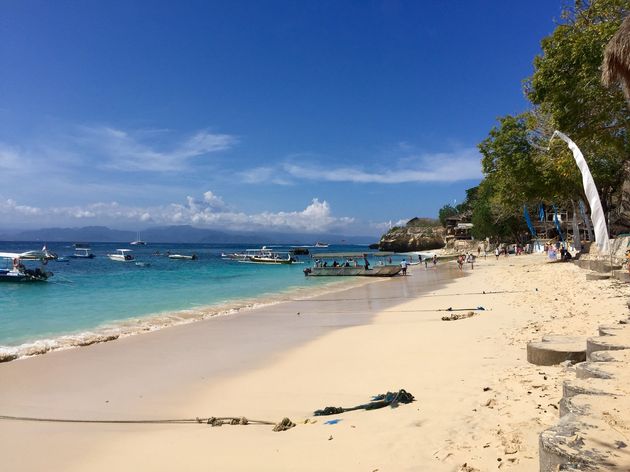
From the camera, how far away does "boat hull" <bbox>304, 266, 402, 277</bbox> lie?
36812 millimetres

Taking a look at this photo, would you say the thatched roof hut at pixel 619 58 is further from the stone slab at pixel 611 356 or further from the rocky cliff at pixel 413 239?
the rocky cliff at pixel 413 239

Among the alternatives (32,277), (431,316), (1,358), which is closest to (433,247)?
(32,277)

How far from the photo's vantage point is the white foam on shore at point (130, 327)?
11.5 metres

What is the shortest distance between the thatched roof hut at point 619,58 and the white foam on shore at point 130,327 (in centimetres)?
1352

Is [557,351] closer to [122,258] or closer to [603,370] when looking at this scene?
[603,370]

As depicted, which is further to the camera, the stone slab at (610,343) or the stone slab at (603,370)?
the stone slab at (610,343)

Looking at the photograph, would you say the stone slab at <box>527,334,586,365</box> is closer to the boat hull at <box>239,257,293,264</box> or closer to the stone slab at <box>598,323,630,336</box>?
the stone slab at <box>598,323,630,336</box>

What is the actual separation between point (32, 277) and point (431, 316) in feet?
108

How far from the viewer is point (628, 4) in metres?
12.8

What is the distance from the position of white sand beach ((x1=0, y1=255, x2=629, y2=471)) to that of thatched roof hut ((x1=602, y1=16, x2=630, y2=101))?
464cm

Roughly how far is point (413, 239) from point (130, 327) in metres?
101

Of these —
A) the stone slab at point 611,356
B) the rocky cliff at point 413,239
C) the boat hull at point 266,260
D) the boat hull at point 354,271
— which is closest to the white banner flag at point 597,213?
the stone slab at point 611,356

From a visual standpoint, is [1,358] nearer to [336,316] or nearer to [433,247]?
[336,316]

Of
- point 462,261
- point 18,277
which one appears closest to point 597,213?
Answer: point 462,261
